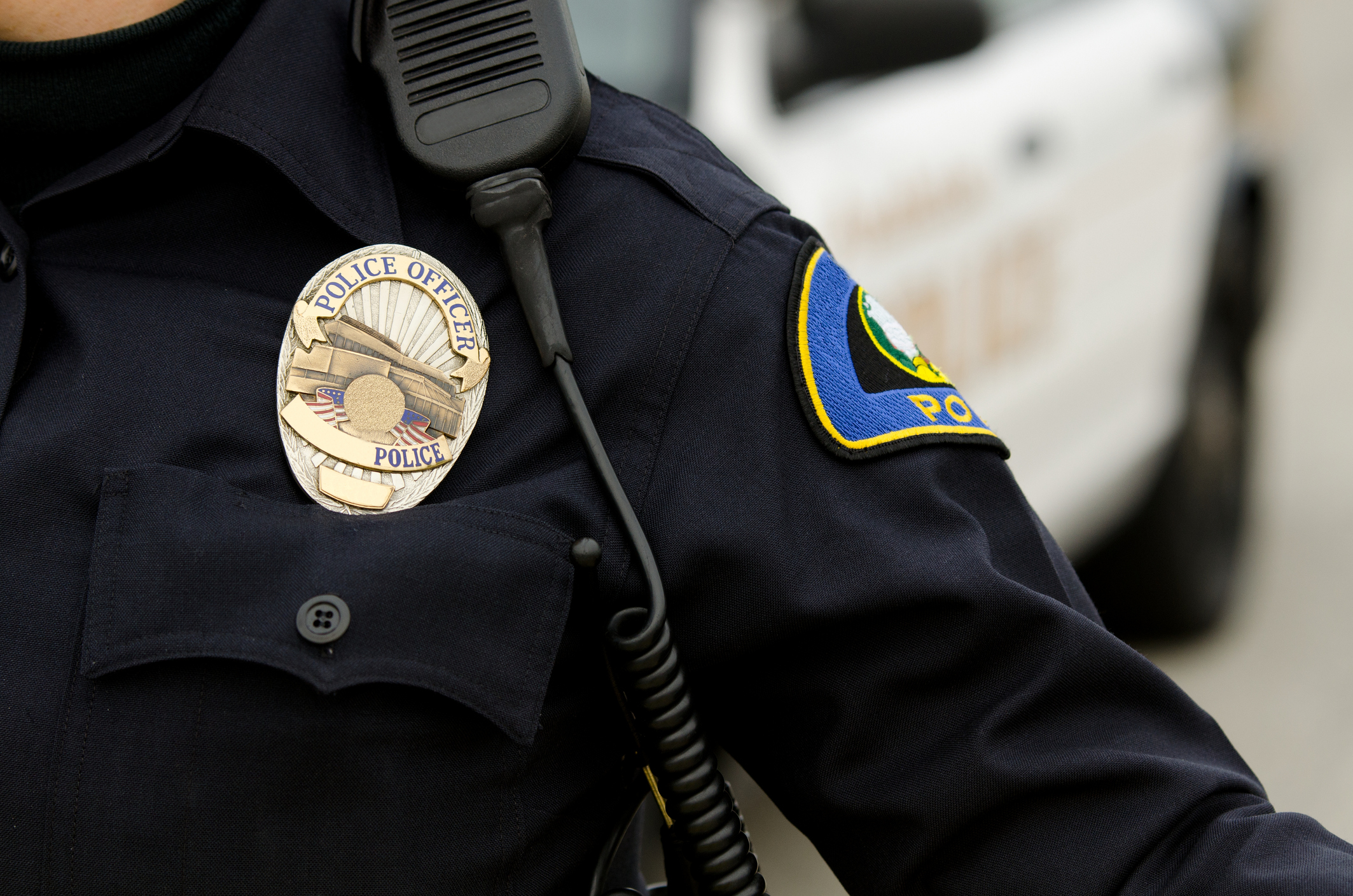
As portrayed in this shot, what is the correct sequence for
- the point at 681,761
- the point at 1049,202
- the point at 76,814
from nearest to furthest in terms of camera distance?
the point at 76,814
the point at 681,761
the point at 1049,202

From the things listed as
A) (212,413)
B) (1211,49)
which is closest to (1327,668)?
(1211,49)

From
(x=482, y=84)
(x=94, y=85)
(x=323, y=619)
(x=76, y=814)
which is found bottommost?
(x=76, y=814)

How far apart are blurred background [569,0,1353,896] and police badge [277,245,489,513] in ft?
2.85

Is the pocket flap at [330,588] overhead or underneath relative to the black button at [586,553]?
underneath

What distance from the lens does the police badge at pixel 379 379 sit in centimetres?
84

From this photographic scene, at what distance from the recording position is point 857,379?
0.90 meters

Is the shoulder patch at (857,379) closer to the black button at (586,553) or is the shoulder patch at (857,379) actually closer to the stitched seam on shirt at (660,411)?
the stitched seam on shirt at (660,411)

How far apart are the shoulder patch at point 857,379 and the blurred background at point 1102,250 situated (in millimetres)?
801

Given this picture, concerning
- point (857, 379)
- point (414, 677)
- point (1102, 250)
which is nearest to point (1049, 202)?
point (1102, 250)

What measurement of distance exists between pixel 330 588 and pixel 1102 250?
2409mm

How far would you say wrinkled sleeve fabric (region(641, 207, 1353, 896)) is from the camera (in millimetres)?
835

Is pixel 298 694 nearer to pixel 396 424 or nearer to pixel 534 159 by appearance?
pixel 396 424

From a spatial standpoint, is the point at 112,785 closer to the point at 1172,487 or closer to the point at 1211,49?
the point at 1172,487

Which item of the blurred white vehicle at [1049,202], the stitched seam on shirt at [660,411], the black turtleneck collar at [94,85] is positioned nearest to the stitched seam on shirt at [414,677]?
the stitched seam on shirt at [660,411]
